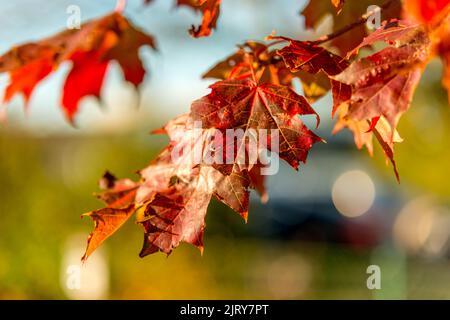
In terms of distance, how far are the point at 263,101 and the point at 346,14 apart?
37 cm

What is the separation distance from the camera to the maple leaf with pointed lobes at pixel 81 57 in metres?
1.20

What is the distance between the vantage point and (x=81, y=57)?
1.50m

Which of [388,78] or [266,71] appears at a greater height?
[266,71]

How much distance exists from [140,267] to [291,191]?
589 centimetres

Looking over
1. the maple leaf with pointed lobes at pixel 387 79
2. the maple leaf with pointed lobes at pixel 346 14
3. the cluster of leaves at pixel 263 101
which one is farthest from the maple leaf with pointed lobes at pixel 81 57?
the maple leaf with pointed lobes at pixel 387 79

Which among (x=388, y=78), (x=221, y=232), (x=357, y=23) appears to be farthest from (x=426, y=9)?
(x=221, y=232)

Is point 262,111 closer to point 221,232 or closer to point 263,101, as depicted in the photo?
point 263,101

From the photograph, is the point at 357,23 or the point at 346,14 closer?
the point at 357,23

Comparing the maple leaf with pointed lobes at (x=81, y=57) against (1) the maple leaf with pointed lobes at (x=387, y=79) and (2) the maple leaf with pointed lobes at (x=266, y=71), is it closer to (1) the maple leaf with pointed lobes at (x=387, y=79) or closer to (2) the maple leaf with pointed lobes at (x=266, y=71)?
(2) the maple leaf with pointed lobes at (x=266, y=71)

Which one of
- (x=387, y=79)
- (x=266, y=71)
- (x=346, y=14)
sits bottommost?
(x=387, y=79)

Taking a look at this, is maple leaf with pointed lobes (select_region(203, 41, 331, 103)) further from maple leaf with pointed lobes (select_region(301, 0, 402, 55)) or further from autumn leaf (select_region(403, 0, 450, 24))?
autumn leaf (select_region(403, 0, 450, 24))

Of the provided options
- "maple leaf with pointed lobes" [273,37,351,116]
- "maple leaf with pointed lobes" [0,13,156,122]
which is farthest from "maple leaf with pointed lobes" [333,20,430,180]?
"maple leaf with pointed lobes" [0,13,156,122]

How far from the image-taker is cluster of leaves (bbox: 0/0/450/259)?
695mm
